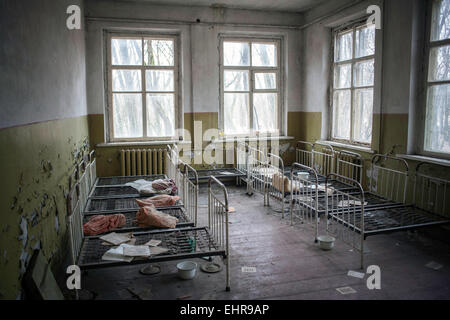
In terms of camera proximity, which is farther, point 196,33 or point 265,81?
point 265,81

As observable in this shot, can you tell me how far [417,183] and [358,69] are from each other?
98.3 inches

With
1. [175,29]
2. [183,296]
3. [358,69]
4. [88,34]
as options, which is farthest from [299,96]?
[183,296]

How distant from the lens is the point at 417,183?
5.01m

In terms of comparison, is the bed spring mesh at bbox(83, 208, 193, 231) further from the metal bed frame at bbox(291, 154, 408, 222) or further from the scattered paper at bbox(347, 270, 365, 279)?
the scattered paper at bbox(347, 270, 365, 279)

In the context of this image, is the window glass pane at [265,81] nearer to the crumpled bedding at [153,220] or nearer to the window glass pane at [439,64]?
the window glass pane at [439,64]

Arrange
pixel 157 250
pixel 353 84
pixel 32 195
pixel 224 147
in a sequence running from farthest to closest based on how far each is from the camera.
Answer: pixel 224 147 < pixel 353 84 < pixel 157 250 < pixel 32 195

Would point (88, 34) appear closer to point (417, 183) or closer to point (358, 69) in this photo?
point (358, 69)

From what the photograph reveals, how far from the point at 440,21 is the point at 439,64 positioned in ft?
1.83

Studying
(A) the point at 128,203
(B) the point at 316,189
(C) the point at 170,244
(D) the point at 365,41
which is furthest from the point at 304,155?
(C) the point at 170,244

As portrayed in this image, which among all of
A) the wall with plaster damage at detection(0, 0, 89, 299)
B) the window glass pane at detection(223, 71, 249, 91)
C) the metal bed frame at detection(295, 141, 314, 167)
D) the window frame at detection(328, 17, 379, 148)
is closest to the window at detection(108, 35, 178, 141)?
the window glass pane at detection(223, 71, 249, 91)

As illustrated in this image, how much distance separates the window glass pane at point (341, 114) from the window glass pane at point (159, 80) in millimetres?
3385

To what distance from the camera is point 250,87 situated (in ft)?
26.5

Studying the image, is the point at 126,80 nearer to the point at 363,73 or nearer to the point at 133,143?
Result: the point at 133,143

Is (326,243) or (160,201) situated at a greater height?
(160,201)
